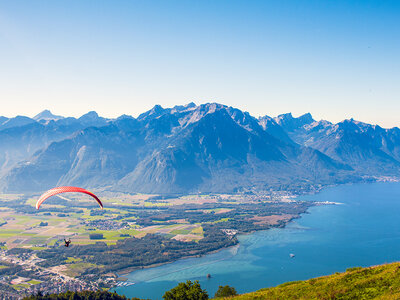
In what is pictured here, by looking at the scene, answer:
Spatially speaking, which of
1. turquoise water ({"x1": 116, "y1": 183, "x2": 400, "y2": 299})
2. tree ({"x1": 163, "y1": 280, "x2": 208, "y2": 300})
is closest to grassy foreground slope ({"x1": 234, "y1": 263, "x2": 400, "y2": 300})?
tree ({"x1": 163, "y1": 280, "x2": 208, "y2": 300})

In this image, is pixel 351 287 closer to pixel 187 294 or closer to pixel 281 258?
pixel 187 294

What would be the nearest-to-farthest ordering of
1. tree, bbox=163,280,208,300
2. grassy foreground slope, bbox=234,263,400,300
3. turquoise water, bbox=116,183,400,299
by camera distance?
grassy foreground slope, bbox=234,263,400,300 → tree, bbox=163,280,208,300 → turquoise water, bbox=116,183,400,299

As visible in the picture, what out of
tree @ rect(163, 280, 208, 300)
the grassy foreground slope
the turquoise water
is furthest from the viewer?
the turquoise water

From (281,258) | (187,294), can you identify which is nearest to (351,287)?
(187,294)

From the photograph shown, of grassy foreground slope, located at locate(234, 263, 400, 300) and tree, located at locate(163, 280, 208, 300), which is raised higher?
grassy foreground slope, located at locate(234, 263, 400, 300)

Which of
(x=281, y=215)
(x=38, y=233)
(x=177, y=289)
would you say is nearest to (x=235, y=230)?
(x=281, y=215)

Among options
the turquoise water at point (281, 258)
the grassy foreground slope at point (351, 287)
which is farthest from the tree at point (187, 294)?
the turquoise water at point (281, 258)

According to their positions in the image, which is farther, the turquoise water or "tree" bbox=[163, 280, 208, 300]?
the turquoise water

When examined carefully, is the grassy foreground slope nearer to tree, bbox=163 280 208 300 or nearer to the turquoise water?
tree, bbox=163 280 208 300
